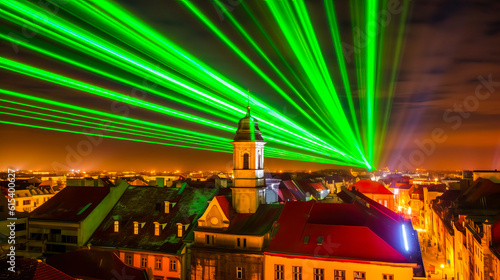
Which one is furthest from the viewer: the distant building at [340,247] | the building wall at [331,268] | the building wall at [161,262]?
the building wall at [161,262]

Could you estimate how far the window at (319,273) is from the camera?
99.0 ft

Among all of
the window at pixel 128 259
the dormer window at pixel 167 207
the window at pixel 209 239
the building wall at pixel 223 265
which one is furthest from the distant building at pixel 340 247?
the window at pixel 128 259

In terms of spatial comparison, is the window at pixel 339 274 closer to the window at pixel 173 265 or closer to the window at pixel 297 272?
the window at pixel 297 272

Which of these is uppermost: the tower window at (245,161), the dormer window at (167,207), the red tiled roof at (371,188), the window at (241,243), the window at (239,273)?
the tower window at (245,161)

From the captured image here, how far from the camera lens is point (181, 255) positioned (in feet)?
118

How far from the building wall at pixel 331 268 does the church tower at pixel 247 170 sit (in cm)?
632

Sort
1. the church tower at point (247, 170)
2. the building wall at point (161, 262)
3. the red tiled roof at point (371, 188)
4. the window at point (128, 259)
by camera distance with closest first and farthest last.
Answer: the building wall at point (161, 262) < the church tower at point (247, 170) < the window at point (128, 259) < the red tiled roof at point (371, 188)

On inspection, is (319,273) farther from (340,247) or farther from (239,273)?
(239,273)

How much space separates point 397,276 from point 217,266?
14311 millimetres

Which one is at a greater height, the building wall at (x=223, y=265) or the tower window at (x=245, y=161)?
the tower window at (x=245, y=161)

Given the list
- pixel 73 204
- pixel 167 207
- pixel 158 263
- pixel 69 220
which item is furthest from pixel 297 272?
pixel 73 204

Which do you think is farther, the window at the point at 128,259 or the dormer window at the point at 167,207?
the dormer window at the point at 167,207

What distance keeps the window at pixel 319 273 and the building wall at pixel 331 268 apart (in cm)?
16

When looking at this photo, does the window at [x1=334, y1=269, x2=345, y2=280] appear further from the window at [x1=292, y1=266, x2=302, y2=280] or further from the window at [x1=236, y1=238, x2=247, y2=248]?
the window at [x1=236, y1=238, x2=247, y2=248]
